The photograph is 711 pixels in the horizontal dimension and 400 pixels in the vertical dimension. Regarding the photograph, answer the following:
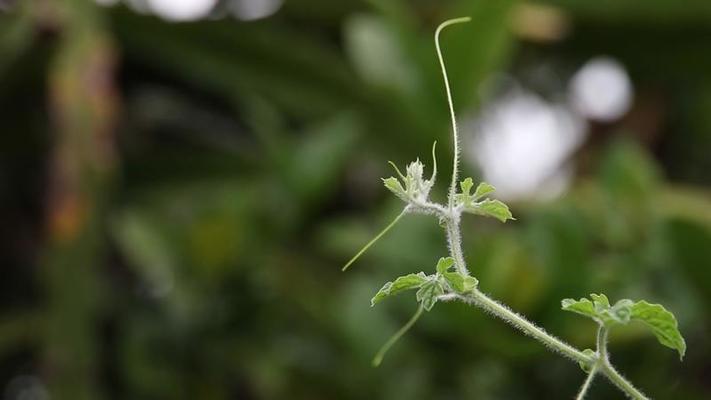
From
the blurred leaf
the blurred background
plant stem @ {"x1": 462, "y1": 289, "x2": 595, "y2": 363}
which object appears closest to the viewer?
plant stem @ {"x1": 462, "y1": 289, "x2": 595, "y2": 363}

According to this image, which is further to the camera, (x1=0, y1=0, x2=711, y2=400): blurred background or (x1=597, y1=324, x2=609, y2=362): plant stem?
(x1=0, y1=0, x2=711, y2=400): blurred background

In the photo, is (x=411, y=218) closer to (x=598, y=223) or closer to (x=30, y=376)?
(x=598, y=223)

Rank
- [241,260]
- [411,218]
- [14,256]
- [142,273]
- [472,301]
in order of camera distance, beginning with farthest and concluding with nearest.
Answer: [14,256]
[142,273]
[241,260]
[411,218]
[472,301]

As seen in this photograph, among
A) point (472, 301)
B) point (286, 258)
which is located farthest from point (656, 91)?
point (472, 301)

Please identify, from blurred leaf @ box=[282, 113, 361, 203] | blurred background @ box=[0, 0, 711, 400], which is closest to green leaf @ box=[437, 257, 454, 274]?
blurred background @ box=[0, 0, 711, 400]

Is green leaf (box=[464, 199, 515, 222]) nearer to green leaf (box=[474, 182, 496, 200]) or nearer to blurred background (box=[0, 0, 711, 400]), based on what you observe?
green leaf (box=[474, 182, 496, 200])

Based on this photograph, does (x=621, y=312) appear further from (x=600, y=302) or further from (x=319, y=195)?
(x=319, y=195)

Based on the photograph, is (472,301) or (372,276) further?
(372,276)
